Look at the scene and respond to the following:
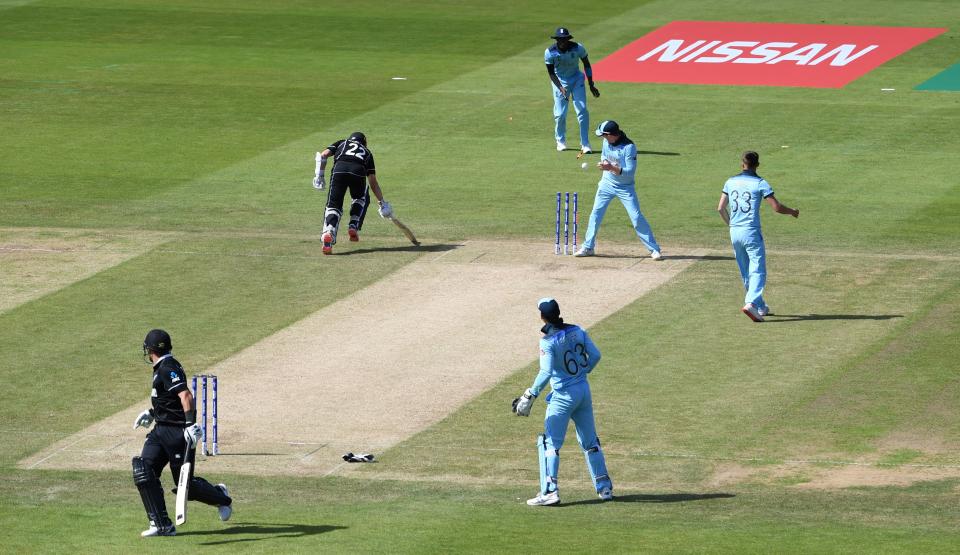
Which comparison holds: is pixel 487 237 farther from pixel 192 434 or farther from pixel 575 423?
pixel 192 434

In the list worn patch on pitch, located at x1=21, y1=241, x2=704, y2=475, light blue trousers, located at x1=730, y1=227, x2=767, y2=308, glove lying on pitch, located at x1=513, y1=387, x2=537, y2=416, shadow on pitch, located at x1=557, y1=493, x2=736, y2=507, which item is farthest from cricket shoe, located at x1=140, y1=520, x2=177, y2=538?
light blue trousers, located at x1=730, y1=227, x2=767, y2=308

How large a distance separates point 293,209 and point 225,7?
67.5ft

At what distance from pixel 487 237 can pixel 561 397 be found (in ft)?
37.8

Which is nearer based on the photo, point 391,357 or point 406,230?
point 391,357

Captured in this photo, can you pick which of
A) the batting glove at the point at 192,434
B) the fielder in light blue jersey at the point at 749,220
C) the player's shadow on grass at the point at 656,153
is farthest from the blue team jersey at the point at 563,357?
the player's shadow on grass at the point at 656,153

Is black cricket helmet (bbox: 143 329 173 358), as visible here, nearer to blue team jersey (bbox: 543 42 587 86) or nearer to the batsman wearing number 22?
the batsman wearing number 22

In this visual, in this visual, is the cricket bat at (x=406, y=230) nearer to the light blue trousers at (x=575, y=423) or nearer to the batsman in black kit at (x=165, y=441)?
the light blue trousers at (x=575, y=423)

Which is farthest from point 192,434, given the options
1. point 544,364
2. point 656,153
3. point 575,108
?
point 656,153

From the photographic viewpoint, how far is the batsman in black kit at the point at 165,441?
53.0 ft

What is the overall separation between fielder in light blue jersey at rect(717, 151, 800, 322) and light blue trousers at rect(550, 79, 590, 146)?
1059 centimetres

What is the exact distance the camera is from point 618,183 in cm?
2605

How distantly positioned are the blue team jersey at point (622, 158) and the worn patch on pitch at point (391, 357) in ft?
4.07

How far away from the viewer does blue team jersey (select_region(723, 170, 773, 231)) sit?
2280cm

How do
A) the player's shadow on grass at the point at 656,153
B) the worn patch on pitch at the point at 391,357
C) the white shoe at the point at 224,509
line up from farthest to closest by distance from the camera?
the player's shadow on grass at the point at 656,153
the worn patch on pitch at the point at 391,357
the white shoe at the point at 224,509
